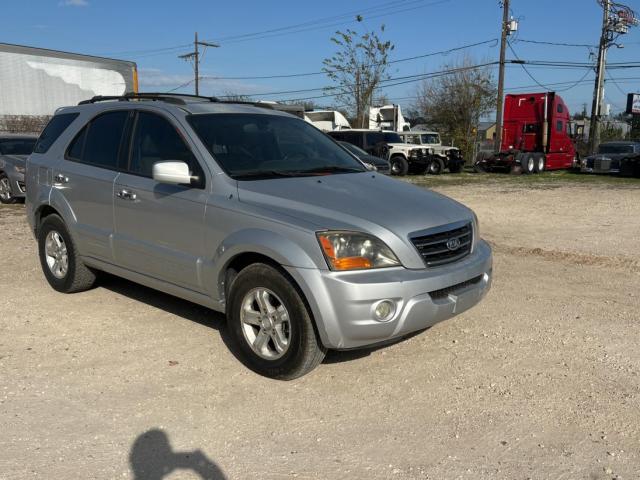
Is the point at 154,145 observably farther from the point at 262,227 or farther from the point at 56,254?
the point at 56,254

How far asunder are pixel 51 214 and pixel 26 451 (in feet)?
10.3

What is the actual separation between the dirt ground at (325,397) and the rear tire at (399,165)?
17578 mm

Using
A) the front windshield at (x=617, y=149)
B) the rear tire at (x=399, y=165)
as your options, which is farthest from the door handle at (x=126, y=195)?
the front windshield at (x=617, y=149)

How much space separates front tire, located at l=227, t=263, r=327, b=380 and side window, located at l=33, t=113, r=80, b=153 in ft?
9.54

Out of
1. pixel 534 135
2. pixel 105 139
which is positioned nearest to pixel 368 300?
pixel 105 139

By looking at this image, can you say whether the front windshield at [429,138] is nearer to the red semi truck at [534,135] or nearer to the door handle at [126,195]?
the red semi truck at [534,135]

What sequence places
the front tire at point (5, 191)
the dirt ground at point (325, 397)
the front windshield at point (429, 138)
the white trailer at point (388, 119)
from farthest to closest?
the white trailer at point (388, 119) → the front windshield at point (429, 138) → the front tire at point (5, 191) → the dirt ground at point (325, 397)

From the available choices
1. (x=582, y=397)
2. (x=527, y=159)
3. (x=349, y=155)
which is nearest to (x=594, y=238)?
(x=349, y=155)

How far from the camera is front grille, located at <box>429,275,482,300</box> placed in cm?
375

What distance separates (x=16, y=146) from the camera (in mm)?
13312

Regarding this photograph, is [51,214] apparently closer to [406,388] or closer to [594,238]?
[406,388]

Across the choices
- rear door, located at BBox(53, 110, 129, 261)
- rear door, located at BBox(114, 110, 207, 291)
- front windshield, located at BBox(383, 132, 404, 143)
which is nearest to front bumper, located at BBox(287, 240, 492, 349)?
rear door, located at BBox(114, 110, 207, 291)

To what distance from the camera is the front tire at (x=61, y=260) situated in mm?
5566

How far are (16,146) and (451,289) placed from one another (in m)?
12.3
